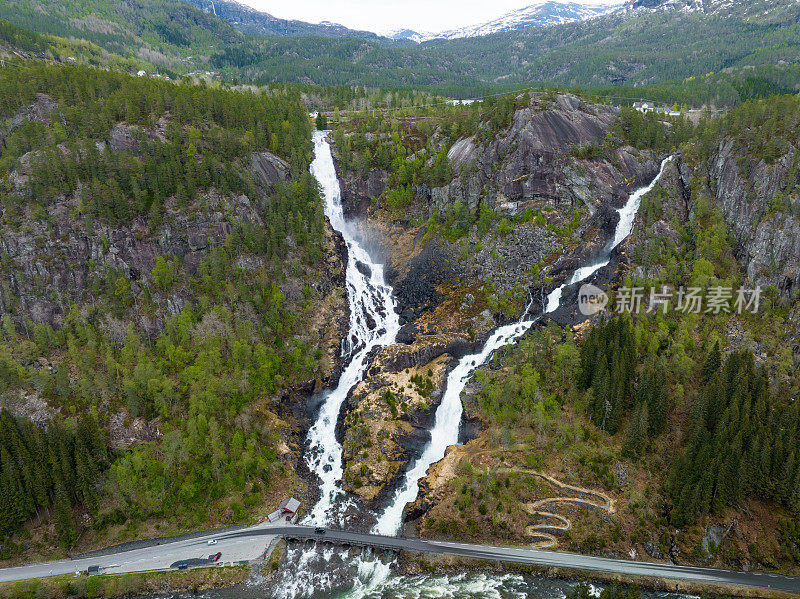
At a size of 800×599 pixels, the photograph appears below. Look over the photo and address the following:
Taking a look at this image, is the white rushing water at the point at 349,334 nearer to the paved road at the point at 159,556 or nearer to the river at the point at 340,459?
the river at the point at 340,459

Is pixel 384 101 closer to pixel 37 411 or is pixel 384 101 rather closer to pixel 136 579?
pixel 37 411

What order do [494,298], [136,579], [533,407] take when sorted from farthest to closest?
[494,298] → [533,407] → [136,579]

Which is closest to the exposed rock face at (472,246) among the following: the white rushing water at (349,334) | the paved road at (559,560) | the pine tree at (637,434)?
the white rushing water at (349,334)

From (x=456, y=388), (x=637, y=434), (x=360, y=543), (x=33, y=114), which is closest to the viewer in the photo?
(x=360, y=543)

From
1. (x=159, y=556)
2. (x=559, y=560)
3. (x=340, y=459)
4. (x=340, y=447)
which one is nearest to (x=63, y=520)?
(x=159, y=556)

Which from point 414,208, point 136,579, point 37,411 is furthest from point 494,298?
point 37,411

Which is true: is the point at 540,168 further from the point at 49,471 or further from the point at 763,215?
the point at 49,471
